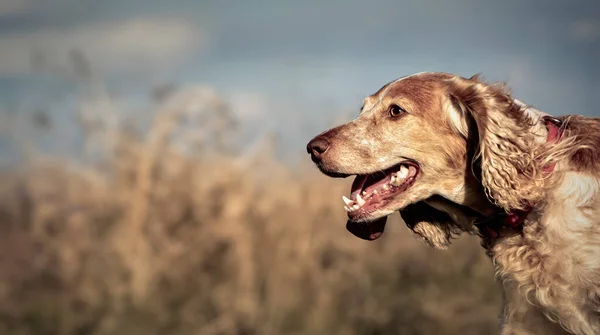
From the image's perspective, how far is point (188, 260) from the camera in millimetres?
8102

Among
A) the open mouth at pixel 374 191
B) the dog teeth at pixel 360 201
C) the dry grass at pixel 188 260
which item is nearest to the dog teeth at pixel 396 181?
the open mouth at pixel 374 191

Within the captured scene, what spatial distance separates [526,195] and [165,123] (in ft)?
14.9

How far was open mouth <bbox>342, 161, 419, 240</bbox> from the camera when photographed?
428 cm

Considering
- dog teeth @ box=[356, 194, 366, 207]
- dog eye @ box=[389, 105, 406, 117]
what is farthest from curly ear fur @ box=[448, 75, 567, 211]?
dog teeth @ box=[356, 194, 366, 207]

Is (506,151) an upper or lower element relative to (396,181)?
upper

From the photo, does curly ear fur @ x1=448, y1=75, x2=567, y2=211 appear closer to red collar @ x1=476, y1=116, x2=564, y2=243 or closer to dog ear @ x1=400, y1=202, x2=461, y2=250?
red collar @ x1=476, y1=116, x2=564, y2=243

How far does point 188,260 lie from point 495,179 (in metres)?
4.56

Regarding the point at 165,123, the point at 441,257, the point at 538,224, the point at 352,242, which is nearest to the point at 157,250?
the point at 165,123

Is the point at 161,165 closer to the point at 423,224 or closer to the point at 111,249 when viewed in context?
the point at 111,249

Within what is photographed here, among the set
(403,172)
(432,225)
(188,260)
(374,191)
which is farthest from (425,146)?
(188,260)

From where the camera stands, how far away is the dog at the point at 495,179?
3975 mm

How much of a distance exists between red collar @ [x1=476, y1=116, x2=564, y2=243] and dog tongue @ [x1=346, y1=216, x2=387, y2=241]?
1.65 feet

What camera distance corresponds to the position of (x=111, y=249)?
26.0 feet

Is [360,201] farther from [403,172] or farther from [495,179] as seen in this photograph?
[495,179]
